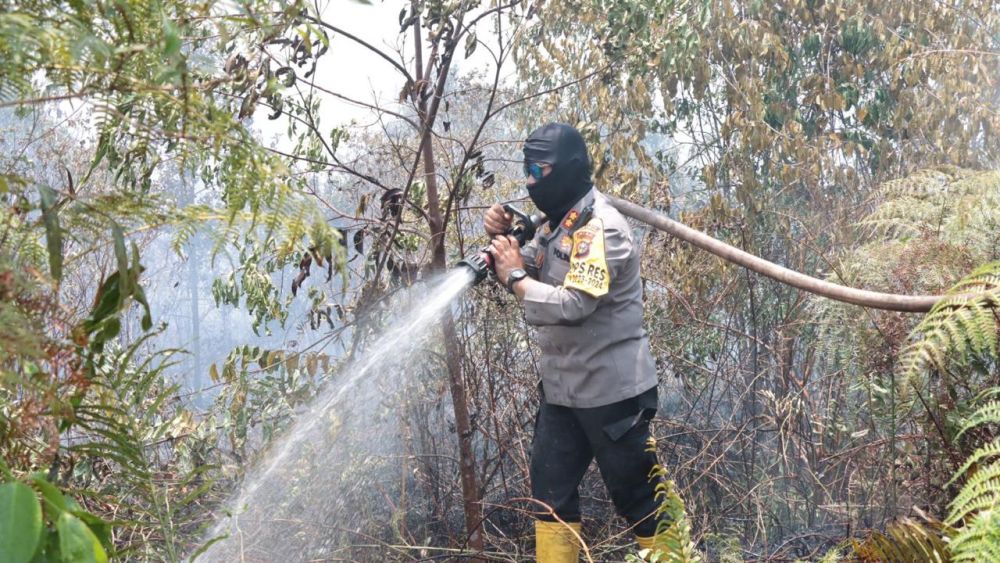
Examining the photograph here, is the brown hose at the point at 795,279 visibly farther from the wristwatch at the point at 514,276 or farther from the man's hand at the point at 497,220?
the wristwatch at the point at 514,276

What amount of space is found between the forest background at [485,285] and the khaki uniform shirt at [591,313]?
615 mm

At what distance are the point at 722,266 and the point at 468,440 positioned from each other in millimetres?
2024

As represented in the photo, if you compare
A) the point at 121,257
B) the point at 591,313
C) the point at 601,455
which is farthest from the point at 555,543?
the point at 121,257

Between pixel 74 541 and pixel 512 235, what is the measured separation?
2.86m

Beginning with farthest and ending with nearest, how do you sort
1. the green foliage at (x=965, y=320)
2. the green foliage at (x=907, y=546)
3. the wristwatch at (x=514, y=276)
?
the wristwatch at (x=514, y=276) < the green foliage at (x=907, y=546) < the green foliage at (x=965, y=320)

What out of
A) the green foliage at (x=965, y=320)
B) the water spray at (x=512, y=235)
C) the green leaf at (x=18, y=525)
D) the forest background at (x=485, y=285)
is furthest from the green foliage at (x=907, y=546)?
the green leaf at (x=18, y=525)

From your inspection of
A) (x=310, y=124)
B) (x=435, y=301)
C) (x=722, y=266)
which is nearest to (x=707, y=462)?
(x=722, y=266)

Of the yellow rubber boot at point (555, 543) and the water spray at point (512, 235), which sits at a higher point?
the water spray at point (512, 235)

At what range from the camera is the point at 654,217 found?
12.5 ft

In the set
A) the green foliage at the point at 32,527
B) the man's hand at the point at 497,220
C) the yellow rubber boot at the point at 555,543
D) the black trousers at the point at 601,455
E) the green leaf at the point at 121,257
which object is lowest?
the yellow rubber boot at the point at 555,543

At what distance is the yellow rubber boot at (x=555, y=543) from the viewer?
369cm

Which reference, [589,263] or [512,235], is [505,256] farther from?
[589,263]

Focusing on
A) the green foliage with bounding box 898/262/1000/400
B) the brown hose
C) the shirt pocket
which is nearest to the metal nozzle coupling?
the shirt pocket

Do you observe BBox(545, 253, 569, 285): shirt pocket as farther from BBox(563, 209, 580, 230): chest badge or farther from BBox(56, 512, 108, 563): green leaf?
BBox(56, 512, 108, 563): green leaf
